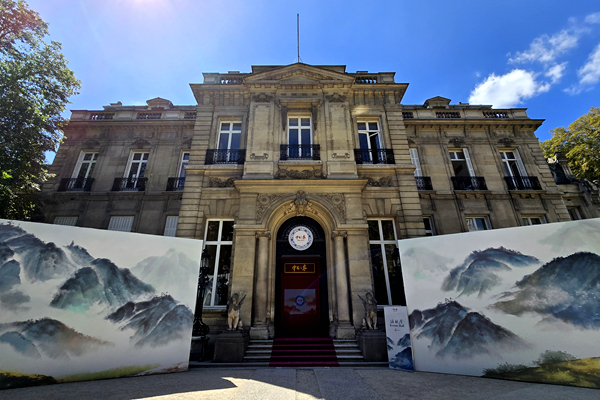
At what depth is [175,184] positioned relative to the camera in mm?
14758

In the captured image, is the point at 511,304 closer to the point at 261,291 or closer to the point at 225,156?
the point at 261,291

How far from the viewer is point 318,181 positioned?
10.7m

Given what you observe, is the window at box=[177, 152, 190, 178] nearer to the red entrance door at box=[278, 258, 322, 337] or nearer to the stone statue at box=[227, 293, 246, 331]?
the red entrance door at box=[278, 258, 322, 337]

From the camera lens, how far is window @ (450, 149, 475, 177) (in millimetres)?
15406

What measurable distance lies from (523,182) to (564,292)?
41.0 feet

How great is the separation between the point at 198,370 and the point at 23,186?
12.1 m

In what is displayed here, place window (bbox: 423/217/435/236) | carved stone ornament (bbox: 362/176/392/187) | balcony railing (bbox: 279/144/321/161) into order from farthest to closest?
window (bbox: 423/217/435/236) → balcony railing (bbox: 279/144/321/161) → carved stone ornament (bbox: 362/176/392/187)

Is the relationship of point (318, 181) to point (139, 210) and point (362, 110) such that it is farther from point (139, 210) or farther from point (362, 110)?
point (139, 210)

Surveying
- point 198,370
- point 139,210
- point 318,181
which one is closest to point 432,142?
point 318,181

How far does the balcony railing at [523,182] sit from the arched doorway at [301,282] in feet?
39.4

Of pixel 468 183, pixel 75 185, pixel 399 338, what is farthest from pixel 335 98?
pixel 75 185

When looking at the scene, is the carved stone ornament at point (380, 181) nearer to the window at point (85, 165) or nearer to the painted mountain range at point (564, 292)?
the painted mountain range at point (564, 292)

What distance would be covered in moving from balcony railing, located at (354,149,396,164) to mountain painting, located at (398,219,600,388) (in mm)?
5936

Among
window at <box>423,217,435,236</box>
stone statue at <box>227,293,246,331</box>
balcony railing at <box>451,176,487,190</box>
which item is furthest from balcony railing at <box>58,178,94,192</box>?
balcony railing at <box>451,176,487,190</box>
